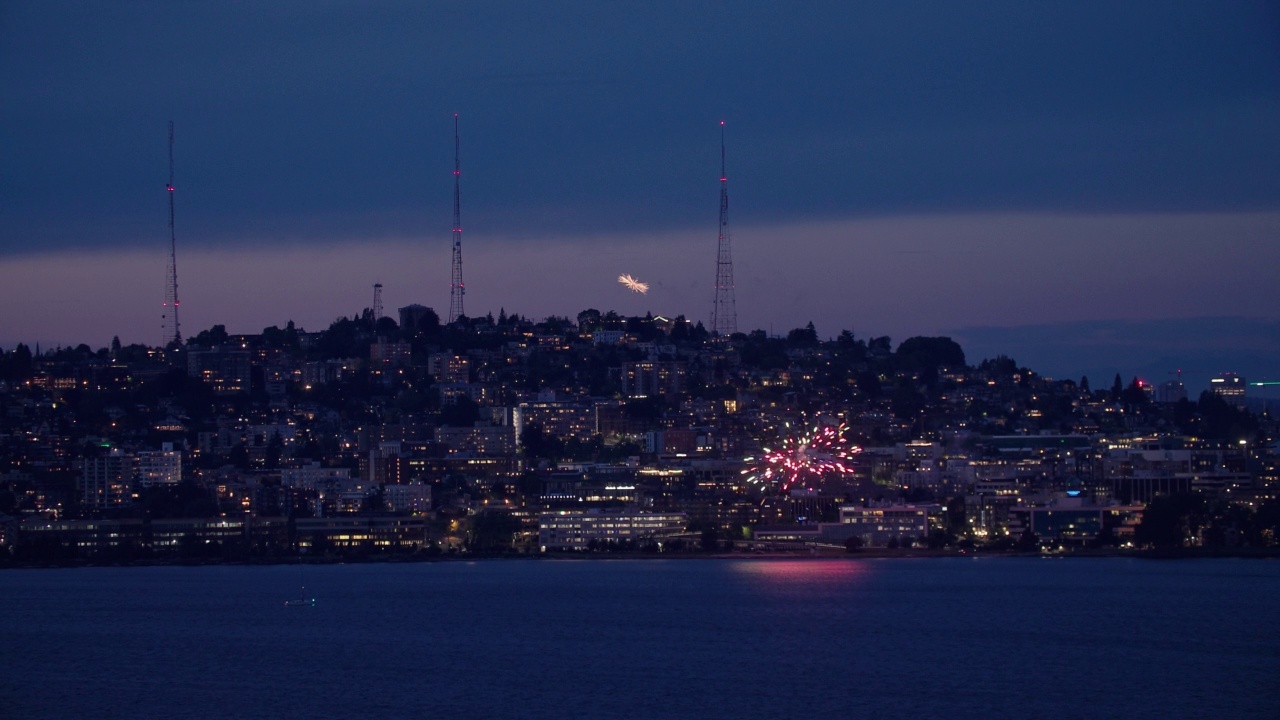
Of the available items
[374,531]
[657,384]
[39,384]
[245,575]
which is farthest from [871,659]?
[39,384]

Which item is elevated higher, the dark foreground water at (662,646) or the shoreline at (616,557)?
the dark foreground water at (662,646)

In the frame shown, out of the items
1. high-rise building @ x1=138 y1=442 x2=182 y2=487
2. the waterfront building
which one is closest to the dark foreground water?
the waterfront building

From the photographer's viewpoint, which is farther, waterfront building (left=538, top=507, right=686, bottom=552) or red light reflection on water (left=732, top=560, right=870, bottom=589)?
waterfront building (left=538, top=507, right=686, bottom=552)

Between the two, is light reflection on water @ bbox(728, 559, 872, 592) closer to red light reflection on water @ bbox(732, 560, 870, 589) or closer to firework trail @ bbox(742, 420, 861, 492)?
red light reflection on water @ bbox(732, 560, 870, 589)

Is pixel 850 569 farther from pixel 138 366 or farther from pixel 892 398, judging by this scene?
pixel 138 366

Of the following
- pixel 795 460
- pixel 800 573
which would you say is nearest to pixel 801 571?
pixel 800 573

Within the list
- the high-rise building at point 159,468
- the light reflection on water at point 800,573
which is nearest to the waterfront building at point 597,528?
the light reflection on water at point 800,573

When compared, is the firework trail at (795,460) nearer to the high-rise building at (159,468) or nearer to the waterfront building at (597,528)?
the waterfront building at (597,528)

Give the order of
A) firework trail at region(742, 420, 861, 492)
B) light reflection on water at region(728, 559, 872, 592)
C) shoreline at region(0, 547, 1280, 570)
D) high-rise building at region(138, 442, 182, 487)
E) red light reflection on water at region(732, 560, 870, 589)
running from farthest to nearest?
high-rise building at region(138, 442, 182, 487) → firework trail at region(742, 420, 861, 492) → shoreline at region(0, 547, 1280, 570) → red light reflection on water at region(732, 560, 870, 589) → light reflection on water at region(728, 559, 872, 592)
